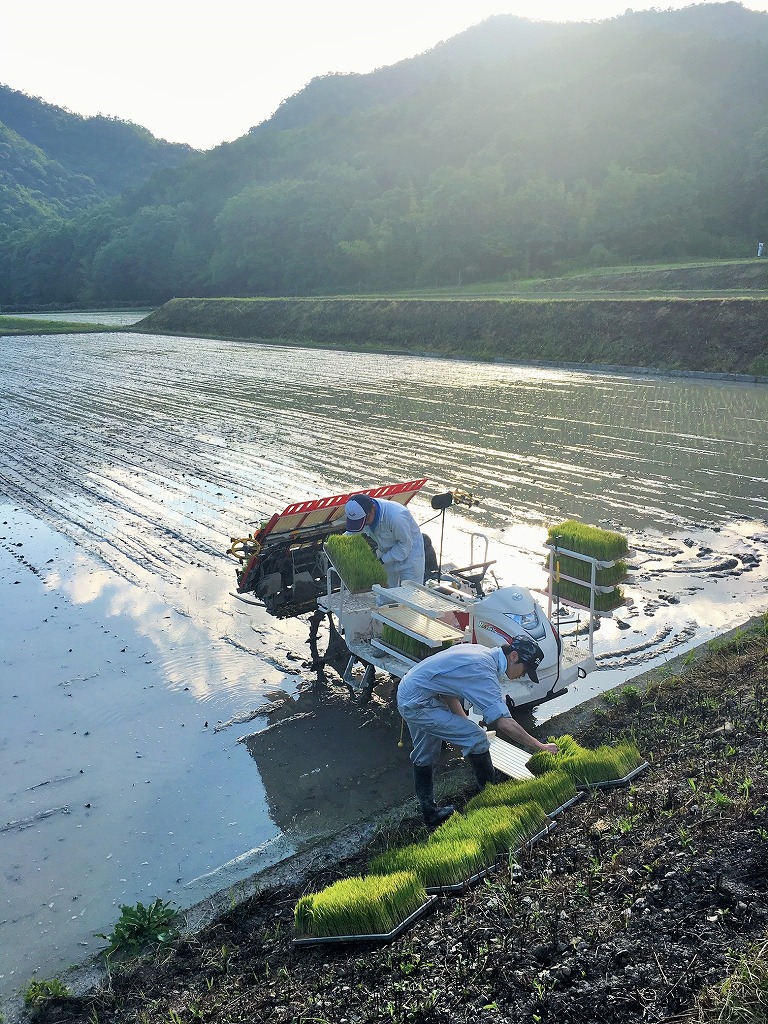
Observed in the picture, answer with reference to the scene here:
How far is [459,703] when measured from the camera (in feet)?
17.4

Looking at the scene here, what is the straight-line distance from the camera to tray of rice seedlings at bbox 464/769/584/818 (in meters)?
5.20

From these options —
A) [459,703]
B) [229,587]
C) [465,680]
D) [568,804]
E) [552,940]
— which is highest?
[465,680]

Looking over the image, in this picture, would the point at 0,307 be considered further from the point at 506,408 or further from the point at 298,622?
the point at 298,622

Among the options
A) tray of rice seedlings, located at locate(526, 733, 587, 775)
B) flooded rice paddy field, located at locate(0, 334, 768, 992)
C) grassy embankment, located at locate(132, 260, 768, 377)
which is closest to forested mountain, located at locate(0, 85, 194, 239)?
grassy embankment, located at locate(132, 260, 768, 377)

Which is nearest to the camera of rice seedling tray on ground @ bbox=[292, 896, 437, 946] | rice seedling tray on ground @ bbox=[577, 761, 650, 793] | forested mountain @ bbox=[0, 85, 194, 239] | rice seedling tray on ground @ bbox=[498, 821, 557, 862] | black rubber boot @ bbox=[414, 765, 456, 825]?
rice seedling tray on ground @ bbox=[292, 896, 437, 946]

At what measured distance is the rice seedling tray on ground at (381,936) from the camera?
4.13 metres

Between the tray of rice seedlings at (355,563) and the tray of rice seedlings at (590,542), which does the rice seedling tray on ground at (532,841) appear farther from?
the tray of rice seedlings at (590,542)

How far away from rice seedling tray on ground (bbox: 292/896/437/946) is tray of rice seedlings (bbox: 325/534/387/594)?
3.44m

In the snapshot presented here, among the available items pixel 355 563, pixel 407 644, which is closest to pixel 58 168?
pixel 355 563

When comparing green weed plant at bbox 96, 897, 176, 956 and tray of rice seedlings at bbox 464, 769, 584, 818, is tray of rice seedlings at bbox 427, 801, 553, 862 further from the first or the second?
green weed plant at bbox 96, 897, 176, 956

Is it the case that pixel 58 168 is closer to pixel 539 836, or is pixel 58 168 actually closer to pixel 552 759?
pixel 552 759

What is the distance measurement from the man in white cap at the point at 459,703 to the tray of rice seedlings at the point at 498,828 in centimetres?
37

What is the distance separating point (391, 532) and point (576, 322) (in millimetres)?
26650

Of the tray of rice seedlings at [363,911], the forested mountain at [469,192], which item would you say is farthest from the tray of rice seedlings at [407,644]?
the forested mountain at [469,192]
